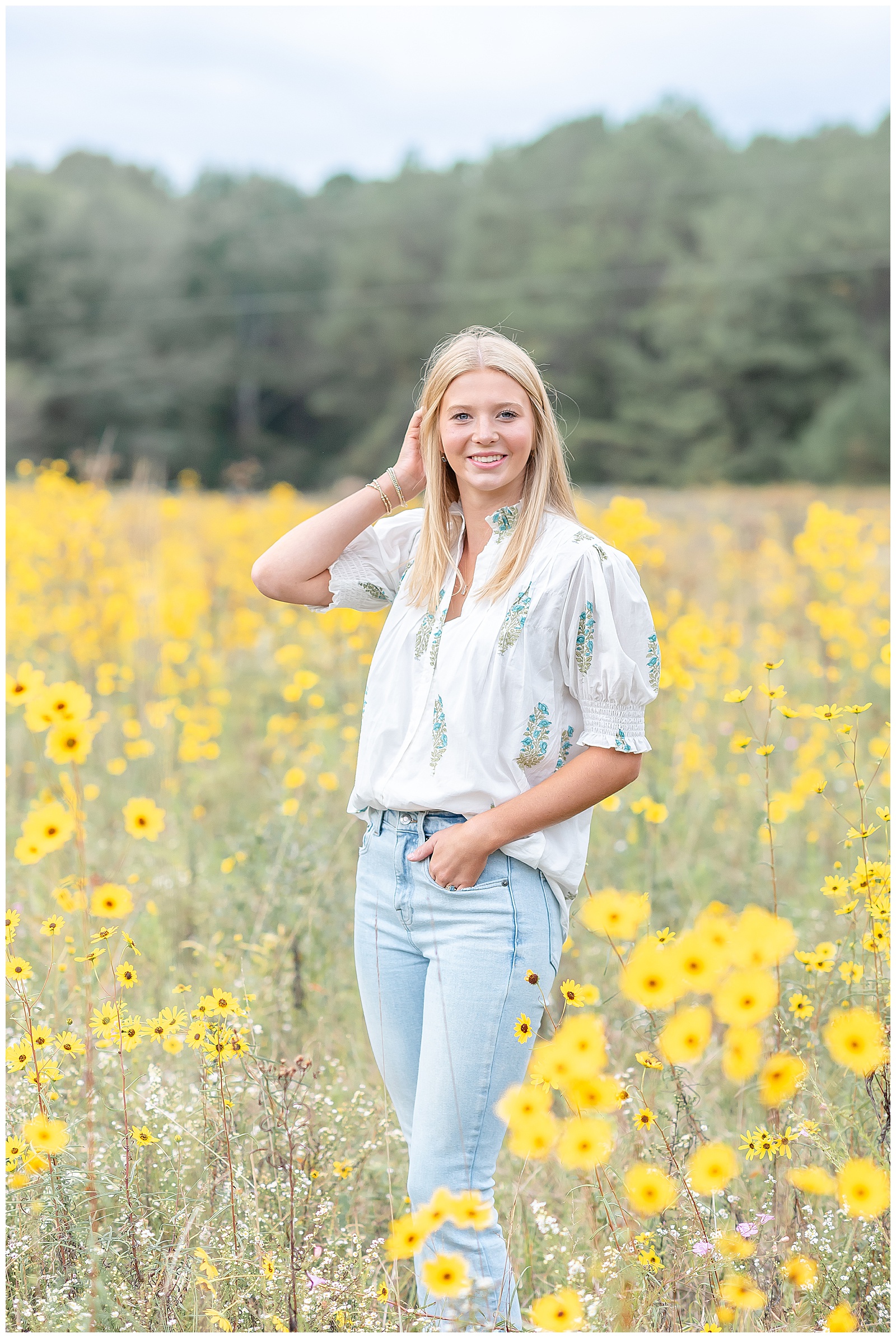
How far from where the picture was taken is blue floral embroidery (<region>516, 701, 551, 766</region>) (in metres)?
1.65

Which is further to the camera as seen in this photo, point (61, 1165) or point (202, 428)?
point (202, 428)

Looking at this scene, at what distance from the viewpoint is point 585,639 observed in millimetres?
1621

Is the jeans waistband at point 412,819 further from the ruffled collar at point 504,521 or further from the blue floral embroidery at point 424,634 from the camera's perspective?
the ruffled collar at point 504,521

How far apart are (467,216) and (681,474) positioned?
1213 cm

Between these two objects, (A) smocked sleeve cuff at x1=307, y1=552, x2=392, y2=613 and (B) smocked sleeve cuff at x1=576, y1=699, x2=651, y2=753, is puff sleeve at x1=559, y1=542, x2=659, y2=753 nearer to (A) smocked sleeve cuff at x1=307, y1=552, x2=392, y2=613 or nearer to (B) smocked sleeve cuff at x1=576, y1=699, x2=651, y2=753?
(B) smocked sleeve cuff at x1=576, y1=699, x2=651, y2=753

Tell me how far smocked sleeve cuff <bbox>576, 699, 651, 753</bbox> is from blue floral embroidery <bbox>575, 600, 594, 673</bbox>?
59mm

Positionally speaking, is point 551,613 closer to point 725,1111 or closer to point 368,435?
point 725,1111

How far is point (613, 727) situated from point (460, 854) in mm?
303

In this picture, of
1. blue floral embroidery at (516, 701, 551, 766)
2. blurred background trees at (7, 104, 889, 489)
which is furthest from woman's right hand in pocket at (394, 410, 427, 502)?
blurred background trees at (7, 104, 889, 489)

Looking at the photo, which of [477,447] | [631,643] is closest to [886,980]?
[631,643]

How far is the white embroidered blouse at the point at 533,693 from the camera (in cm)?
161

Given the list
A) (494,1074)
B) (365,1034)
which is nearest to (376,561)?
(494,1074)

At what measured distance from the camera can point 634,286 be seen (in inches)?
1254

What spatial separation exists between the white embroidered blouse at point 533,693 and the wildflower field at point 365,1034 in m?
0.30
